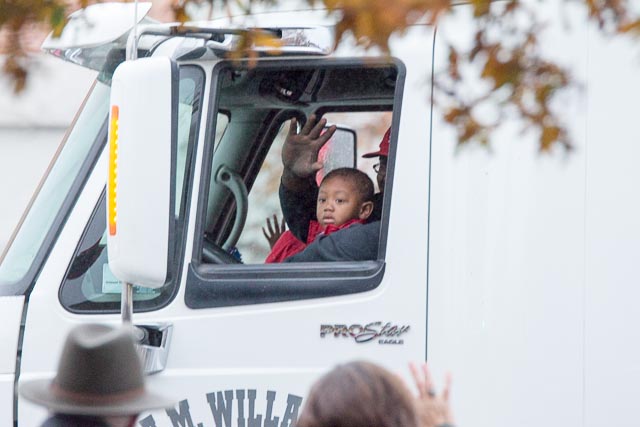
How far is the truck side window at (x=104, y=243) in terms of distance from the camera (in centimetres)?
361

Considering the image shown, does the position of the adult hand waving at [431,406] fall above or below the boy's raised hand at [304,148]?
below

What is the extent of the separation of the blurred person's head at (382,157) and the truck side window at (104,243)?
0.60m

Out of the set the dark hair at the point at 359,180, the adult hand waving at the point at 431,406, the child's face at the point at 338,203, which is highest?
the dark hair at the point at 359,180

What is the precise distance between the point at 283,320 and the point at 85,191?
0.73 meters

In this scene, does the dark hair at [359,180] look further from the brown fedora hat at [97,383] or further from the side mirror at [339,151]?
the brown fedora hat at [97,383]

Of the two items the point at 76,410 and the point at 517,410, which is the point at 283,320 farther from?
the point at 76,410

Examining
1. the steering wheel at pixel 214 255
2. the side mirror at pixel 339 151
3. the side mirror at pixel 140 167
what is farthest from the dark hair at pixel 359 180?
the side mirror at pixel 140 167

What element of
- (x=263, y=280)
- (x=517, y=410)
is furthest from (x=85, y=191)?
(x=517, y=410)

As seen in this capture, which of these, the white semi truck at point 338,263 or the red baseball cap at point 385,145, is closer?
the white semi truck at point 338,263

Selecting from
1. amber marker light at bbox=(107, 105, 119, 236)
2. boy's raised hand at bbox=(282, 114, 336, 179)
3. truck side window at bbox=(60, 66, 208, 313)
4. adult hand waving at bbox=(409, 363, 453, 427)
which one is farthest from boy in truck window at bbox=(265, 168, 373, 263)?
adult hand waving at bbox=(409, 363, 453, 427)

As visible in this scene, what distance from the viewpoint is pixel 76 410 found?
2490 mm

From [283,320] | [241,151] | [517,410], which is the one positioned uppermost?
[241,151]

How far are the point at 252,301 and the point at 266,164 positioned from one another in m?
0.90

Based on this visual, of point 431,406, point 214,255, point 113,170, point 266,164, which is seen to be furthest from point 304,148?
point 431,406
